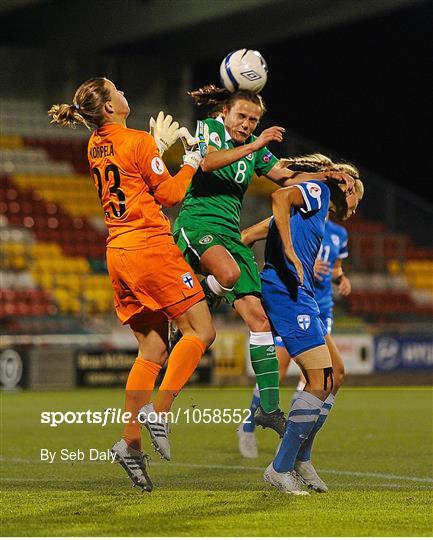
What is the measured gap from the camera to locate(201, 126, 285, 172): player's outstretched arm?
6966mm

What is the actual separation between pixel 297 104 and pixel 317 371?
21.3 metres

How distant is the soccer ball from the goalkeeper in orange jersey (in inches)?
26.6

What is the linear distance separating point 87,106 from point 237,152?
3.25 feet

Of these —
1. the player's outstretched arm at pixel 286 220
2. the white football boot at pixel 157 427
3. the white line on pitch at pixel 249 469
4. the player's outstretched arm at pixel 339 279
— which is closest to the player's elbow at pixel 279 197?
the player's outstretched arm at pixel 286 220

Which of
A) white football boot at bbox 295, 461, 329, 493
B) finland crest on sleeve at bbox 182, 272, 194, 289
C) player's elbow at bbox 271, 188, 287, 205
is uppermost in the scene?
player's elbow at bbox 271, 188, 287, 205

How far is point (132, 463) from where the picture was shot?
7.09 metres

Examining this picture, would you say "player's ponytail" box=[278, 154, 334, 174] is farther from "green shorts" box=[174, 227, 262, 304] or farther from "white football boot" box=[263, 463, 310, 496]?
"white football boot" box=[263, 463, 310, 496]

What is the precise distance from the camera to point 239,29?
985 inches

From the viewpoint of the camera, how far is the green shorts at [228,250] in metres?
Answer: 7.62

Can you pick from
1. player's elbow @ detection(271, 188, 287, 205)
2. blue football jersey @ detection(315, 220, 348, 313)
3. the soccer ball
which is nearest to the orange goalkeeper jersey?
player's elbow @ detection(271, 188, 287, 205)

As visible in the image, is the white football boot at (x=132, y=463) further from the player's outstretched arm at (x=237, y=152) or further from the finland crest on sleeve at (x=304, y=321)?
the player's outstretched arm at (x=237, y=152)

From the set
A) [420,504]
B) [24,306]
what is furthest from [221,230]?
[24,306]

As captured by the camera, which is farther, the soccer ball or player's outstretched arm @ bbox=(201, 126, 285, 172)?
the soccer ball

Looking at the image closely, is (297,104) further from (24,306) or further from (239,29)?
(24,306)
